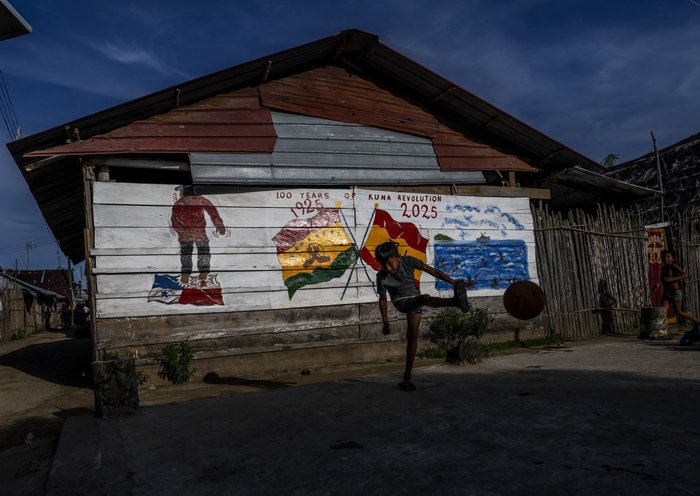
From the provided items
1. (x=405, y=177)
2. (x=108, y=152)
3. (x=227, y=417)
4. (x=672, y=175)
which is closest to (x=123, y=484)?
(x=227, y=417)

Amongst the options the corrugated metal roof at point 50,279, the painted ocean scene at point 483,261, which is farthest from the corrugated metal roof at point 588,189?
the corrugated metal roof at point 50,279

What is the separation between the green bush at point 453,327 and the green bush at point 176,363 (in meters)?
3.97

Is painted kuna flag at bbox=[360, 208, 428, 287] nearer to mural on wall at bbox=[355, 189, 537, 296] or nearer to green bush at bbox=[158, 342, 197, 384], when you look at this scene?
mural on wall at bbox=[355, 189, 537, 296]

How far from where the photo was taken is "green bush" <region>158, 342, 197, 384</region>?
7.19 m

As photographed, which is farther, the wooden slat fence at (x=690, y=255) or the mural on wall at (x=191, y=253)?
the wooden slat fence at (x=690, y=255)

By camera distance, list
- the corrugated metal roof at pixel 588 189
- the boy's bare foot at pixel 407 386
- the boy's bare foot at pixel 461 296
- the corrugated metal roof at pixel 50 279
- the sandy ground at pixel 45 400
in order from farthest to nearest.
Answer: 1. the corrugated metal roof at pixel 50 279
2. the corrugated metal roof at pixel 588 189
3. the boy's bare foot at pixel 407 386
4. the boy's bare foot at pixel 461 296
5. the sandy ground at pixel 45 400

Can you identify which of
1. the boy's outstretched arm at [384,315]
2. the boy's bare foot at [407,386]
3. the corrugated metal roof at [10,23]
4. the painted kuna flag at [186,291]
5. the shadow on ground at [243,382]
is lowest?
Result: the shadow on ground at [243,382]

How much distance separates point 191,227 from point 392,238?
324cm

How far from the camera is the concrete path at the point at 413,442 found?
2.70m

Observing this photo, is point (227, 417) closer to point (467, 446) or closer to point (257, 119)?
point (467, 446)

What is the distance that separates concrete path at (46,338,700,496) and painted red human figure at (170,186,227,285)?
98.3 inches

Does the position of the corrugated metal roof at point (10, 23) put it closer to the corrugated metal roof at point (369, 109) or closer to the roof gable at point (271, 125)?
the roof gable at point (271, 125)

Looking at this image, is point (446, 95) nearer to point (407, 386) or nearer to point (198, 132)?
point (198, 132)

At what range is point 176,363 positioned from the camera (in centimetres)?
719
